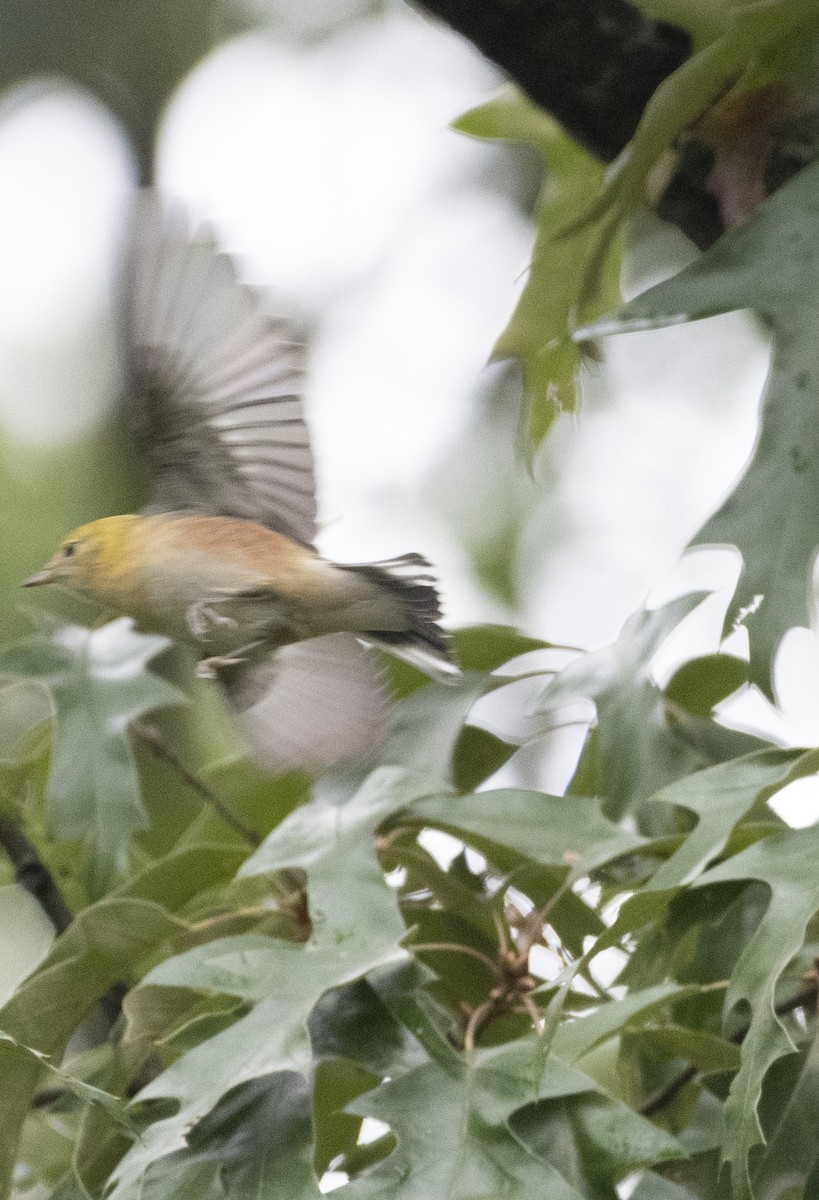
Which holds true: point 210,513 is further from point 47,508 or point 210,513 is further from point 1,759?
point 47,508

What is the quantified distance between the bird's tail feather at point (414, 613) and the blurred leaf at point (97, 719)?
0.77 ft

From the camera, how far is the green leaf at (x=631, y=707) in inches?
38.5

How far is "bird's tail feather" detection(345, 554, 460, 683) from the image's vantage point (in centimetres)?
90

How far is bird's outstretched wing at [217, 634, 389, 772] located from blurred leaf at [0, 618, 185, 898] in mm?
145

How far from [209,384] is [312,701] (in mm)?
229

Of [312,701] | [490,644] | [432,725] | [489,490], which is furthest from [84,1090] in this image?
[489,490]

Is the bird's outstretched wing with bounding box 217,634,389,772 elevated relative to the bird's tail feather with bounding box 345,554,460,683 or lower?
lower

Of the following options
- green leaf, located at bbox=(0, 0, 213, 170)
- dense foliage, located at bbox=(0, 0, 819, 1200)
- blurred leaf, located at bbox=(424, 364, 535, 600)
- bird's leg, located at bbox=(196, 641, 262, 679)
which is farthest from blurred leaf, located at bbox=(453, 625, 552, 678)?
green leaf, located at bbox=(0, 0, 213, 170)

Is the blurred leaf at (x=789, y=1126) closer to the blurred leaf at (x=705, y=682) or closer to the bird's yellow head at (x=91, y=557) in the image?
the blurred leaf at (x=705, y=682)

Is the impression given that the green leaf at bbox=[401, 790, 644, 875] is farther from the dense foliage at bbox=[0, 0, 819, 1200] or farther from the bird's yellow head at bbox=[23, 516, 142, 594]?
the bird's yellow head at bbox=[23, 516, 142, 594]

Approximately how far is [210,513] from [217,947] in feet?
0.95

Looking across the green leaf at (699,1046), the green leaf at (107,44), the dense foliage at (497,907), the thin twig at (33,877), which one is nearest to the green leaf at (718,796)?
Result: the dense foliage at (497,907)

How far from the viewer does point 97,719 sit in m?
1.09

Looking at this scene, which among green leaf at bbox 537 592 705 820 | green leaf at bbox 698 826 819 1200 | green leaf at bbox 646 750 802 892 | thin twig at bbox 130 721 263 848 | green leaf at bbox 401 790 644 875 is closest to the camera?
green leaf at bbox 698 826 819 1200
